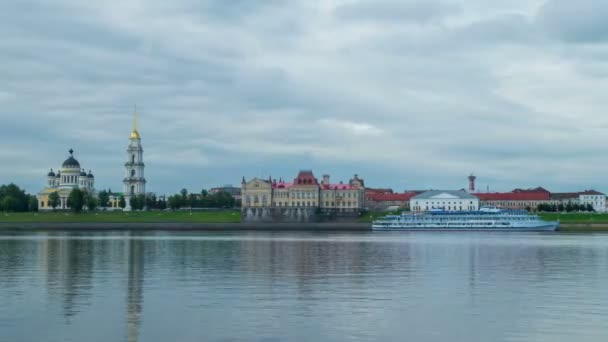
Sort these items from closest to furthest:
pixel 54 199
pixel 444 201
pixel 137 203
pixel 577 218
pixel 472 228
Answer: pixel 472 228, pixel 577 218, pixel 137 203, pixel 54 199, pixel 444 201

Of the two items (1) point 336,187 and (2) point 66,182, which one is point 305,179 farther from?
(2) point 66,182

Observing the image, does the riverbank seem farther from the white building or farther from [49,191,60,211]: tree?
the white building

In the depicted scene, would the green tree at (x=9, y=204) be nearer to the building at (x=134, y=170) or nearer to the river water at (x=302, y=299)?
the building at (x=134, y=170)

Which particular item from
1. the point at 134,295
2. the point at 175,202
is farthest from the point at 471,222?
the point at 134,295

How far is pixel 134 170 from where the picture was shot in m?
163

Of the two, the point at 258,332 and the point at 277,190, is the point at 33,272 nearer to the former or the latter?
the point at 258,332

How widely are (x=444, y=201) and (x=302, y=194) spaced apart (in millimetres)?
28495

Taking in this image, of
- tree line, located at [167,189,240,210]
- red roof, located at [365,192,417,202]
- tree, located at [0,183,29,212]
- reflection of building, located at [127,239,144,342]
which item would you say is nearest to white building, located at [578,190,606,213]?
red roof, located at [365,192,417,202]

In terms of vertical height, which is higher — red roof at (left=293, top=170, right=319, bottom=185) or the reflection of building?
red roof at (left=293, top=170, right=319, bottom=185)

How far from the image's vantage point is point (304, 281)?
3055 cm

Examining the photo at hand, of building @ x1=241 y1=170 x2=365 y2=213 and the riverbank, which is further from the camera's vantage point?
building @ x1=241 y1=170 x2=365 y2=213

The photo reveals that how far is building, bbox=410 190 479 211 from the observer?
157m

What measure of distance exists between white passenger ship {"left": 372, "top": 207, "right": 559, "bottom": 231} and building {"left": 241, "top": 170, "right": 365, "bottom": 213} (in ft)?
120

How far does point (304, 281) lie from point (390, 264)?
9.43 metres
